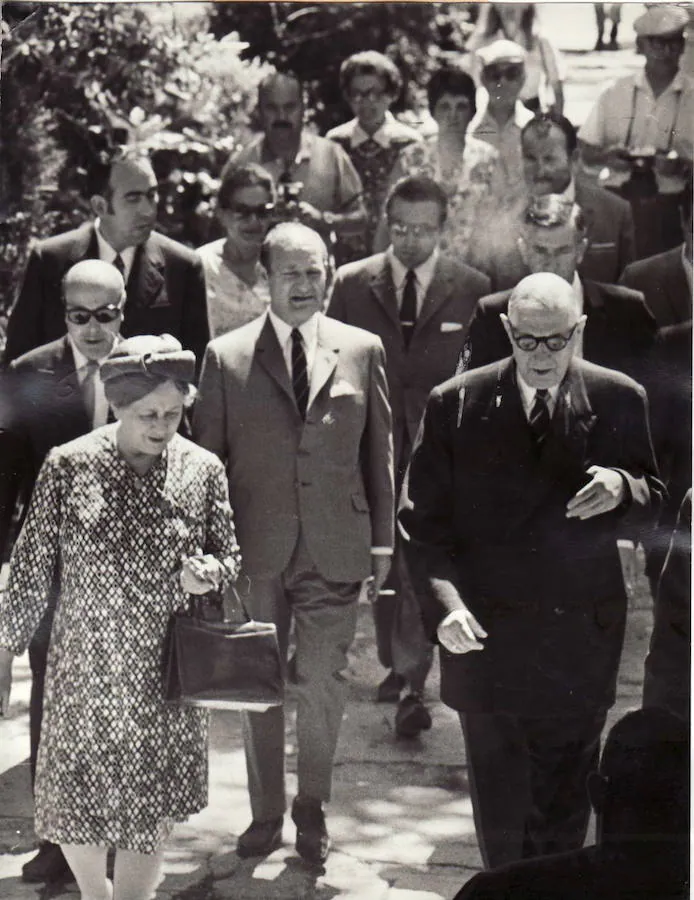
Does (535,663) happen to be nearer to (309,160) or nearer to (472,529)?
(472,529)

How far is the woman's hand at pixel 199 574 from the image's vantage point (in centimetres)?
513

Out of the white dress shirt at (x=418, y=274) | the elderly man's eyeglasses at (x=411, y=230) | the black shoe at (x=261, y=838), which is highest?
the elderly man's eyeglasses at (x=411, y=230)

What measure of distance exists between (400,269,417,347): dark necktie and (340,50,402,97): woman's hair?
1.97 ft

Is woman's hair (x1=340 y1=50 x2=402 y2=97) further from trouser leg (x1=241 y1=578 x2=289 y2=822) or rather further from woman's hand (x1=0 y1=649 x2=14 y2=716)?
woman's hand (x1=0 y1=649 x2=14 y2=716)

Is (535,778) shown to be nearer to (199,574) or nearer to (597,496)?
(597,496)

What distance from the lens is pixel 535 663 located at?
5.44m

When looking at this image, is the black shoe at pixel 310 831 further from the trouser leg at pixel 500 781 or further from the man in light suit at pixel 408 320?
the trouser leg at pixel 500 781

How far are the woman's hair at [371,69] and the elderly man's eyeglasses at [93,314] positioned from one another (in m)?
1.03

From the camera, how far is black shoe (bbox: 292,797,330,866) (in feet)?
18.2

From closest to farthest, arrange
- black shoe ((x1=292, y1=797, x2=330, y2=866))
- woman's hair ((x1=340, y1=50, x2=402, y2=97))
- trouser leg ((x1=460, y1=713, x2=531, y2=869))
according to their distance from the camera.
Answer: trouser leg ((x1=460, y1=713, x2=531, y2=869)) < black shoe ((x1=292, y1=797, x2=330, y2=866)) < woman's hair ((x1=340, y1=50, x2=402, y2=97))

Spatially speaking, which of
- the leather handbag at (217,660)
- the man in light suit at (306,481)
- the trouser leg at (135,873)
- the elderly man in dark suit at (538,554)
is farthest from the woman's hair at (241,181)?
the trouser leg at (135,873)

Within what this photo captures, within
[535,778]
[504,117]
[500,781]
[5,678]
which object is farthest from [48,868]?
[504,117]

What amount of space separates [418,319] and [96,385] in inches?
41.6

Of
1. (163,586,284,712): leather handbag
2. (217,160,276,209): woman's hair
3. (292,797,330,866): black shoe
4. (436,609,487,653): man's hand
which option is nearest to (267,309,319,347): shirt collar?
(217,160,276,209): woman's hair
